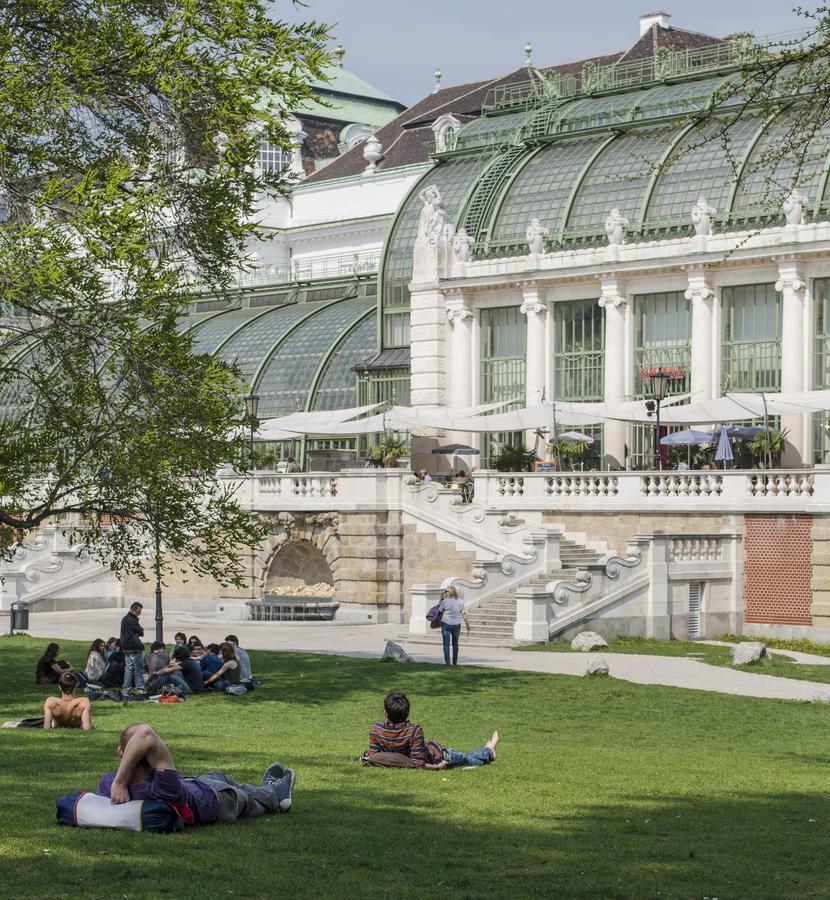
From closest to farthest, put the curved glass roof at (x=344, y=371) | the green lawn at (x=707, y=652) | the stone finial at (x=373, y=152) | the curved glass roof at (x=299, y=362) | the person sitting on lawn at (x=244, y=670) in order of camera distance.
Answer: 1. the person sitting on lawn at (x=244, y=670)
2. the green lawn at (x=707, y=652)
3. the curved glass roof at (x=344, y=371)
4. the curved glass roof at (x=299, y=362)
5. the stone finial at (x=373, y=152)

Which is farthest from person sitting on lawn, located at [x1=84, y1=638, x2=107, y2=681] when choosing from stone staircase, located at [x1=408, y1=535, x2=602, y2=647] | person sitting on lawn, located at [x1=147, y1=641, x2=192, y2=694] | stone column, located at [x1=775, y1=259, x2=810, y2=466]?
stone column, located at [x1=775, y1=259, x2=810, y2=466]

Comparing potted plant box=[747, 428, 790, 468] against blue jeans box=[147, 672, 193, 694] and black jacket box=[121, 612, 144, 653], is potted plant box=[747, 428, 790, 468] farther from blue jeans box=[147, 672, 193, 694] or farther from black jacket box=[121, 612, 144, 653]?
blue jeans box=[147, 672, 193, 694]

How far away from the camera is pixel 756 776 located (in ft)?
64.6

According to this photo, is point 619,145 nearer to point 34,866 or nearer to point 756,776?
point 756,776

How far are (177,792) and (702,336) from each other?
37.2m

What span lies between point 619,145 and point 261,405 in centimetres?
1613

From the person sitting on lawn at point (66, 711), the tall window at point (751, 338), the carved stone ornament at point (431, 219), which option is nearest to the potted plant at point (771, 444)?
the tall window at point (751, 338)

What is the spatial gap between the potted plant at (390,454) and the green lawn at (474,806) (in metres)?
26.7

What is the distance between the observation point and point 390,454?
54.7 meters

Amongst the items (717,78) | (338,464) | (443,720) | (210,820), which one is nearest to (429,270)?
(338,464)

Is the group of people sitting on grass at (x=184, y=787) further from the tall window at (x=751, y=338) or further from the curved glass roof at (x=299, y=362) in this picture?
the curved glass roof at (x=299, y=362)

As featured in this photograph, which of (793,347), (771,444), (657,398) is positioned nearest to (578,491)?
(657,398)

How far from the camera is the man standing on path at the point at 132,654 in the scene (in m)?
28.5

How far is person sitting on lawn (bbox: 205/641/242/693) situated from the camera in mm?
28453
